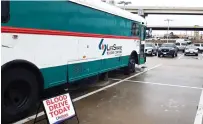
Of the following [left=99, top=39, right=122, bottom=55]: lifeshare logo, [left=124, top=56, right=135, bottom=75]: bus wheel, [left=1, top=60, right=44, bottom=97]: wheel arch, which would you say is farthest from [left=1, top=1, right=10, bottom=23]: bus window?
[left=124, top=56, right=135, bottom=75]: bus wheel

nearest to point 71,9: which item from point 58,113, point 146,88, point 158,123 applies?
point 58,113

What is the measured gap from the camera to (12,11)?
502 centimetres

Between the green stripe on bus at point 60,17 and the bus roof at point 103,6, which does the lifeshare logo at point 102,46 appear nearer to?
the green stripe on bus at point 60,17

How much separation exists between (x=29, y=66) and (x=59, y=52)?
3.87 feet

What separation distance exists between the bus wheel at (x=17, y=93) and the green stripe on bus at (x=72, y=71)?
1.46 feet

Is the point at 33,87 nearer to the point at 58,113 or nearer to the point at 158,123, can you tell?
the point at 58,113

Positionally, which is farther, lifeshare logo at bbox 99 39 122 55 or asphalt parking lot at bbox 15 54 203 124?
lifeshare logo at bbox 99 39 122 55

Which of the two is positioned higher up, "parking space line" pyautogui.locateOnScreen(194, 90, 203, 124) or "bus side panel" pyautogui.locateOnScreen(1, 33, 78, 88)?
"bus side panel" pyautogui.locateOnScreen(1, 33, 78, 88)

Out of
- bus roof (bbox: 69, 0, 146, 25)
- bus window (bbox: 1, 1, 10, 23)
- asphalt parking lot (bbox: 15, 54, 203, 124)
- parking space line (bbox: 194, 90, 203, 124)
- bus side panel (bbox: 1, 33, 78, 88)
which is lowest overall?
parking space line (bbox: 194, 90, 203, 124)

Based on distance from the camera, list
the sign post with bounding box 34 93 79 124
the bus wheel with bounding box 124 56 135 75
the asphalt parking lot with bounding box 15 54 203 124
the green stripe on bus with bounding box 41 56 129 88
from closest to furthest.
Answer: the sign post with bounding box 34 93 79 124 < the asphalt parking lot with bounding box 15 54 203 124 < the green stripe on bus with bounding box 41 56 129 88 < the bus wheel with bounding box 124 56 135 75

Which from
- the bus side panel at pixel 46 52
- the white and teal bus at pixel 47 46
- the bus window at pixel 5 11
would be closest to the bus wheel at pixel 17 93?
the white and teal bus at pixel 47 46

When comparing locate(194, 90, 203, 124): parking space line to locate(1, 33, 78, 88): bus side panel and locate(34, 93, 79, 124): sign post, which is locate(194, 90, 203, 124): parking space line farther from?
locate(1, 33, 78, 88): bus side panel

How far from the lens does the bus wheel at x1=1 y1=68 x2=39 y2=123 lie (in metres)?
5.11

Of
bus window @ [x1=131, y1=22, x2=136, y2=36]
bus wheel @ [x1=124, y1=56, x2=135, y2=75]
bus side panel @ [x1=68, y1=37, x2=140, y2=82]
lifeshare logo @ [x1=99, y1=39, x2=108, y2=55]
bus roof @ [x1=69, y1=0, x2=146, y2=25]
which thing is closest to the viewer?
bus side panel @ [x1=68, y1=37, x2=140, y2=82]
